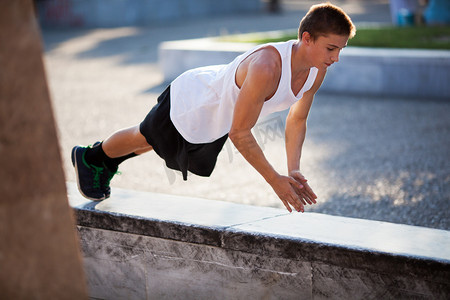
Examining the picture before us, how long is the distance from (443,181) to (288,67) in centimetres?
239

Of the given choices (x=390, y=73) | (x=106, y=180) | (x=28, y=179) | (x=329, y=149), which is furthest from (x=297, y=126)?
(x=390, y=73)

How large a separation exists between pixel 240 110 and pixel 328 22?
1.70ft

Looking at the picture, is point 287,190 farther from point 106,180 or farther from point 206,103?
point 106,180

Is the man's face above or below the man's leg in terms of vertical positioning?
above

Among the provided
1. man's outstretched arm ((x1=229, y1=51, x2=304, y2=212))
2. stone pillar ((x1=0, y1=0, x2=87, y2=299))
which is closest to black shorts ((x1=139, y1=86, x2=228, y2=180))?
man's outstretched arm ((x1=229, y1=51, x2=304, y2=212))

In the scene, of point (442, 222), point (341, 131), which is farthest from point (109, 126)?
point (442, 222)

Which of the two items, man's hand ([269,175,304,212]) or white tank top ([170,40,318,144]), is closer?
man's hand ([269,175,304,212])

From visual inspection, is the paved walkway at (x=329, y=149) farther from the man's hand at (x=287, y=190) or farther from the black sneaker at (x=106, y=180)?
the man's hand at (x=287, y=190)

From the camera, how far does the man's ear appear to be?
2.51 meters

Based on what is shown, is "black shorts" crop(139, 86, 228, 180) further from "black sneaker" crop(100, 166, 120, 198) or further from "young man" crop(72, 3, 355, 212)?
"black sneaker" crop(100, 166, 120, 198)

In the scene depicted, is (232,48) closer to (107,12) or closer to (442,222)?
(442,222)

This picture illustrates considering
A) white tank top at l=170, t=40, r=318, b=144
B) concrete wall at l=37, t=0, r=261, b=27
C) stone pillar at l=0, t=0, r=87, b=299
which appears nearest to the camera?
stone pillar at l=0, t=0, r=87, b=299

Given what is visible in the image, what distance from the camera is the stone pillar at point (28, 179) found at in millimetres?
1289

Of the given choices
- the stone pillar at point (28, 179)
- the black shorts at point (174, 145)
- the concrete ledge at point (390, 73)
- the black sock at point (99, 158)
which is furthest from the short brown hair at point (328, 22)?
the concrete ledge at point (390, 73)
